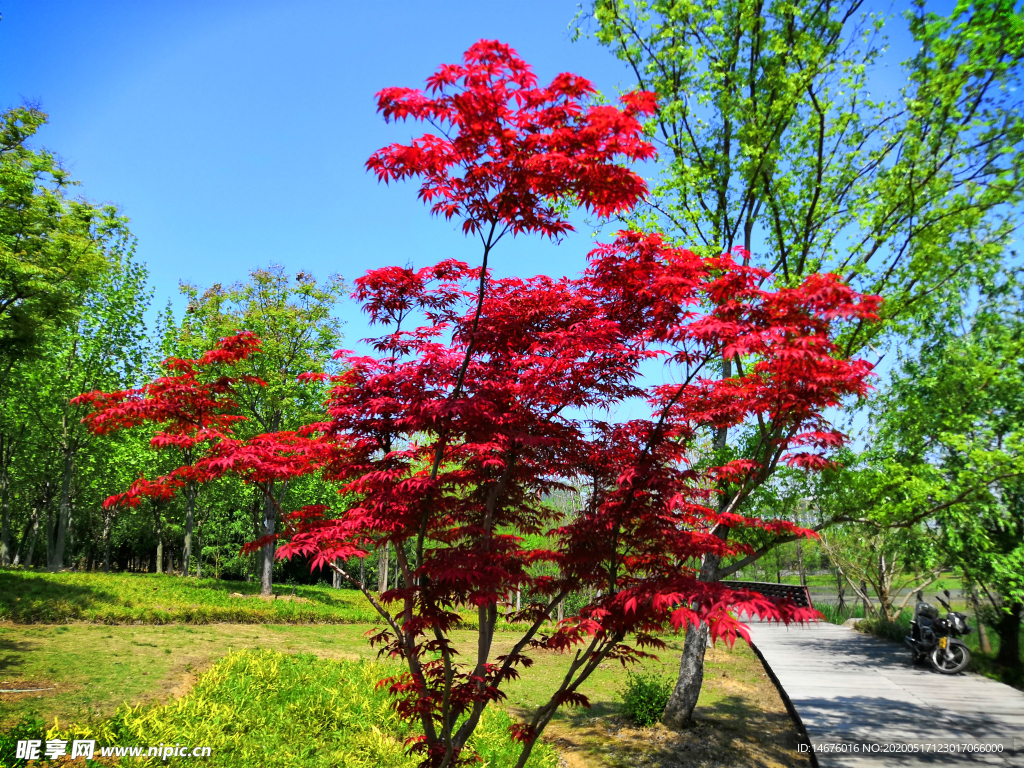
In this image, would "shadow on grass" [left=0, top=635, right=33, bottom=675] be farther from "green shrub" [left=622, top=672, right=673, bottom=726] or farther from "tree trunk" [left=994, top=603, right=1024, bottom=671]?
"tree trunk" [left=994, top=603, right=1024, bottom=671]

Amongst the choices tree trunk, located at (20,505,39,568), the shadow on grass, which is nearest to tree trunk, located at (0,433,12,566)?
tree trunk, located at (20,505,39,568)

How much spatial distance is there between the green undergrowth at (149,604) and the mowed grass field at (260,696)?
59 mm

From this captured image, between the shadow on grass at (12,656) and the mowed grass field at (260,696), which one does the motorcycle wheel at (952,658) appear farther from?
the shadow on grass at (12,656)

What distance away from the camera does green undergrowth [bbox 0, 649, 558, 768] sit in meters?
5.93

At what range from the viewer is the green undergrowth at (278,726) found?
5926 mm

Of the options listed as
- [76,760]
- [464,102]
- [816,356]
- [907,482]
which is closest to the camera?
[464,102]

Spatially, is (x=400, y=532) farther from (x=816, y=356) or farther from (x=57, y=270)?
(x=57, y=270)

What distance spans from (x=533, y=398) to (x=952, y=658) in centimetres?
1163

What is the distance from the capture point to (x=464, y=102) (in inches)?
148

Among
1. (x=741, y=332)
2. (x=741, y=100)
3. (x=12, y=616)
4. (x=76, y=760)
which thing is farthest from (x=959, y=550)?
(x=12, y=616)

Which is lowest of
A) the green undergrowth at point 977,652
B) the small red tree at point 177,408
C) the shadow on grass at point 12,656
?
the green undergrowth at point 977,652

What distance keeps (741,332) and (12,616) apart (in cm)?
1334

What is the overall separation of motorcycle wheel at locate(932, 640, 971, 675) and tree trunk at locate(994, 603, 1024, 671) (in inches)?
43.4

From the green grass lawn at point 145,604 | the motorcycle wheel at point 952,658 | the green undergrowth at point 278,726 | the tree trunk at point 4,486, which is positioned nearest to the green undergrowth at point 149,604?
the green grass lawn at point 145,604
